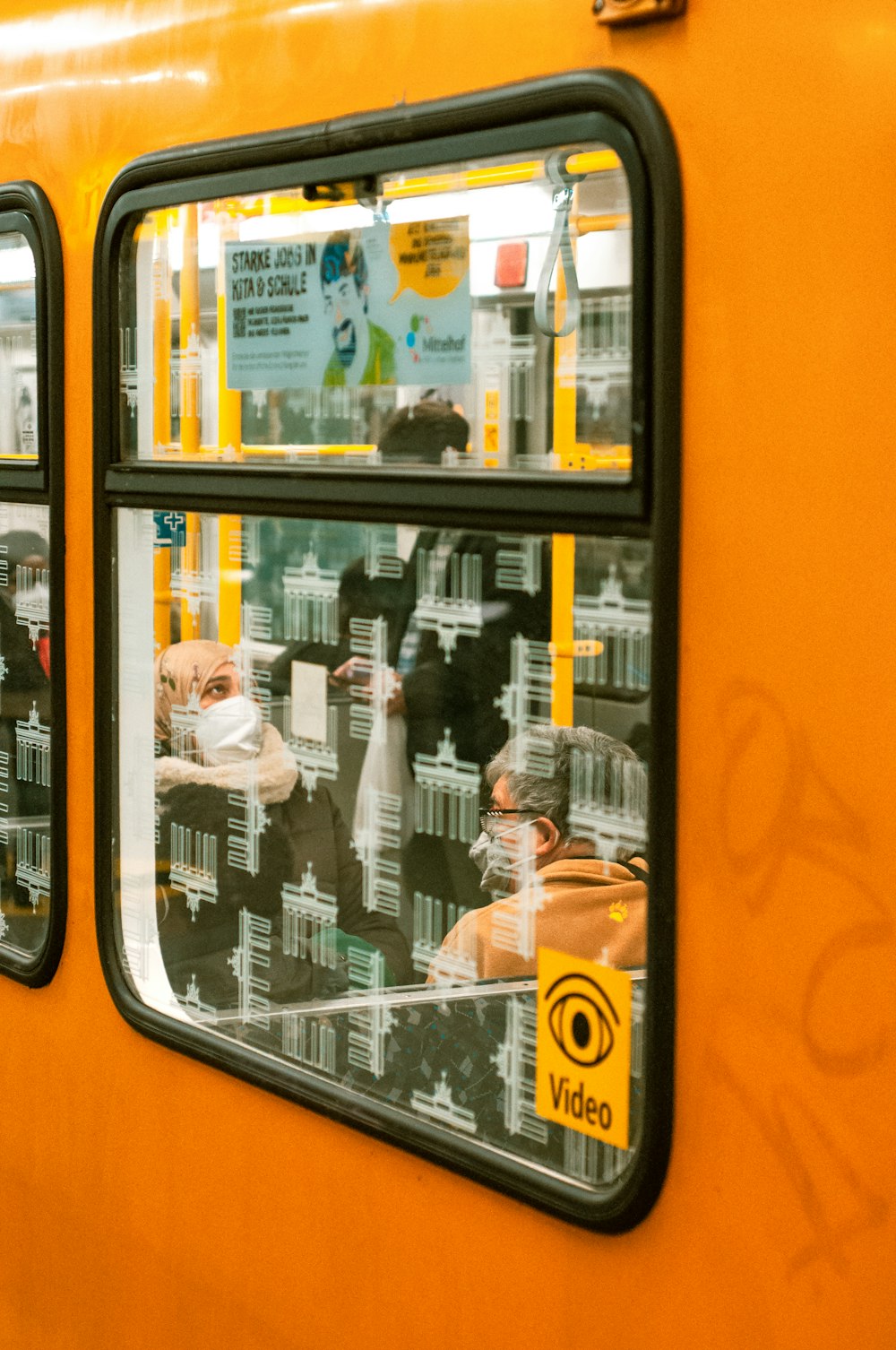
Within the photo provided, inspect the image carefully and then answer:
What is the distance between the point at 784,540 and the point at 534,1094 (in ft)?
2.25

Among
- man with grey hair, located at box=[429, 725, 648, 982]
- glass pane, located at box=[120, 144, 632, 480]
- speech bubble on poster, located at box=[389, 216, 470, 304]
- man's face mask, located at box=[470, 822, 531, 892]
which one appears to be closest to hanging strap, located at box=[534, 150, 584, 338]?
glass pane, located at box=[120, 144, 632, 480]

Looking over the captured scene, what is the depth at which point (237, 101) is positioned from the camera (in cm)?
196

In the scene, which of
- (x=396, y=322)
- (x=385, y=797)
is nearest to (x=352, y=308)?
(x=396, y=322)

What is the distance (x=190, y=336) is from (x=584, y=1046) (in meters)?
1.04

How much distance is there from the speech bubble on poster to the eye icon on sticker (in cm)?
76

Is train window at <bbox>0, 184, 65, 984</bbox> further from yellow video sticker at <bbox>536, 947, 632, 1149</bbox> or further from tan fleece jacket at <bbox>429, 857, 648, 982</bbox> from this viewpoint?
yellow video sticker at <bbox>536, 947, 632, 1149</bbox>

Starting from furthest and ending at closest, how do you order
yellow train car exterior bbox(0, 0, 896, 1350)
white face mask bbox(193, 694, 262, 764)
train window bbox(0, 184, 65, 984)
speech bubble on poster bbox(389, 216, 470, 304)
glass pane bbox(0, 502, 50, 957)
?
glass pane bbox(0, 502, 50, 957) < train window bbox(0, 184, 65, 984) < white face mask bbox(193, 694, 262, 764) < speech bubble on poster bbox(389, 216, 470, 304) < yellow train car exterior bbox(0, 0, 896, 1350)

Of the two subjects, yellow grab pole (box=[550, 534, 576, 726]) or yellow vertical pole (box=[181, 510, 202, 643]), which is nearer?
yellow grab pole (box=[550, 534, 576, 726])

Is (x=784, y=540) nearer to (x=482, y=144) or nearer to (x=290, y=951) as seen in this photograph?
(x=482, y=144)

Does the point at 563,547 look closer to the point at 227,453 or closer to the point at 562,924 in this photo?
the point at 562,924

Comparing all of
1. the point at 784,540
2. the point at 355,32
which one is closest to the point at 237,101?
the point at 355,32

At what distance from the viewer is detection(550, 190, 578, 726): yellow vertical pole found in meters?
1.61

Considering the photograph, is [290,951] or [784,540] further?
[290,951]

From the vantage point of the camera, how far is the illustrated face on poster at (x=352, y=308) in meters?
1.73
